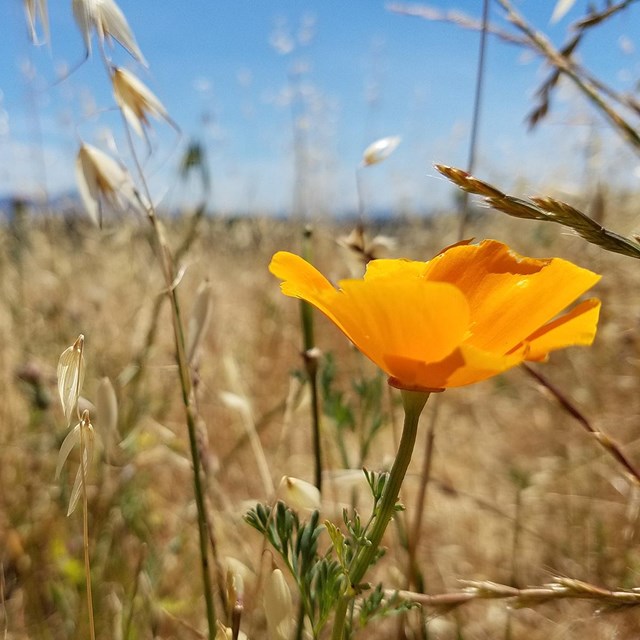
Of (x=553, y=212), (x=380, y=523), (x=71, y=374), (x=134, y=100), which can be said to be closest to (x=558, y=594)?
(x=380, y=523)

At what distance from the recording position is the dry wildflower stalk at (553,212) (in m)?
0.50

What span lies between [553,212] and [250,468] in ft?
4.94

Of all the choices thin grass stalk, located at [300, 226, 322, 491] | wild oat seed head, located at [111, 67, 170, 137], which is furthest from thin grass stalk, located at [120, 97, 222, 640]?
thin grass stalk, located at [300, 226, 322, 491]

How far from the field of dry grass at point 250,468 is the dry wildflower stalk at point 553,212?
29cm

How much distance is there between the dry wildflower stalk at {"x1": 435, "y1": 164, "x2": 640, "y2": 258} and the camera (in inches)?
19.6

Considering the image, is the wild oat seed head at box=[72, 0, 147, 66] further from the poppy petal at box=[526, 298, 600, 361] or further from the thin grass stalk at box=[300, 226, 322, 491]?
the poppy petal at box=[526, 298, 600, 361]

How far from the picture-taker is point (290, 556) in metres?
0.50

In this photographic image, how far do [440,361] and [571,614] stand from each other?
1.06m

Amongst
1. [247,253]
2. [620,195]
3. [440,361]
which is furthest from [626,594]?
[247,253]

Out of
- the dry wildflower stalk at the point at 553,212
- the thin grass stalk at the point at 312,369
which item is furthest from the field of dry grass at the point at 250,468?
the dry wildflower stalk at the point at 553,212

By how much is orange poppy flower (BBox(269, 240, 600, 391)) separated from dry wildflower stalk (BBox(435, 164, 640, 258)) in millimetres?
34

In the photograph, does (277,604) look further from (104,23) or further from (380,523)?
(104,23)

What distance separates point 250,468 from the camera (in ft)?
6.12

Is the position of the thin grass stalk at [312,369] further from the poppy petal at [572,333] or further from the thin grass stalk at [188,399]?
the poppy petal at [572,333]
